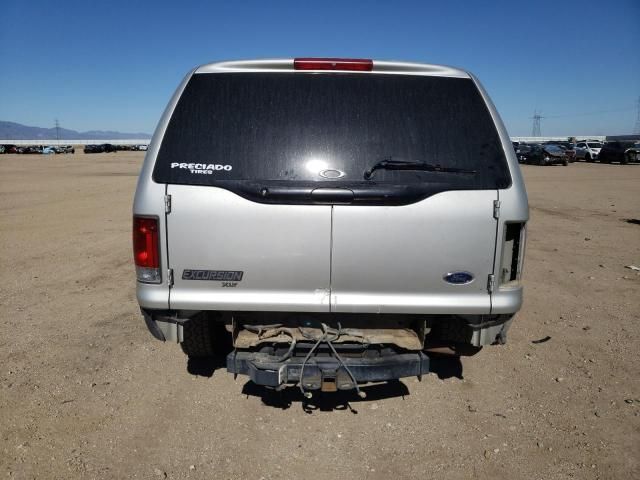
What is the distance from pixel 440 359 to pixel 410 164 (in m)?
2.22

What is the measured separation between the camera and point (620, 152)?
37.4 meters

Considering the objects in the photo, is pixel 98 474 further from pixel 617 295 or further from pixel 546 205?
pixel 546 205

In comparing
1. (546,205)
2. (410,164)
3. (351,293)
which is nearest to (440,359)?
(351,293)

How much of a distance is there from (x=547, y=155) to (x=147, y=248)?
39979 mm

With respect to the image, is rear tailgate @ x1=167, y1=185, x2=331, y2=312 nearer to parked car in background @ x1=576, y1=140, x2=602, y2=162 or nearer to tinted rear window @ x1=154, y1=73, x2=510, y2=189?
tinted rear window @ x1=154, y1=73, x2=510, y2=189

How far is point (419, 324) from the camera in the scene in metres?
3.10

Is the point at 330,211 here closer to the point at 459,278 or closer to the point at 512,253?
the point at 459,278

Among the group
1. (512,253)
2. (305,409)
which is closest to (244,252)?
(305,409)

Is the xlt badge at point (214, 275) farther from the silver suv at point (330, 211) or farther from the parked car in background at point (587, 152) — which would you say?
the parked car in background at point (587, 152)

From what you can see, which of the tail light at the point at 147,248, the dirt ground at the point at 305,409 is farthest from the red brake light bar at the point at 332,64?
the dirt ground at the point at 305,409

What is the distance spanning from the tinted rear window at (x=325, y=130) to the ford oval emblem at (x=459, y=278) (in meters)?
0.52

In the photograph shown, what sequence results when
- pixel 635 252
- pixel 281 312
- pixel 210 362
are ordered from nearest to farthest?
pixel 281 312
pixel 210 362
pixel 635 252

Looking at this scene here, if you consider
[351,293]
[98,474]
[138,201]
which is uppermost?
[138,201]

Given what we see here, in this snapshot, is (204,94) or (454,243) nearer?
(454,243)
